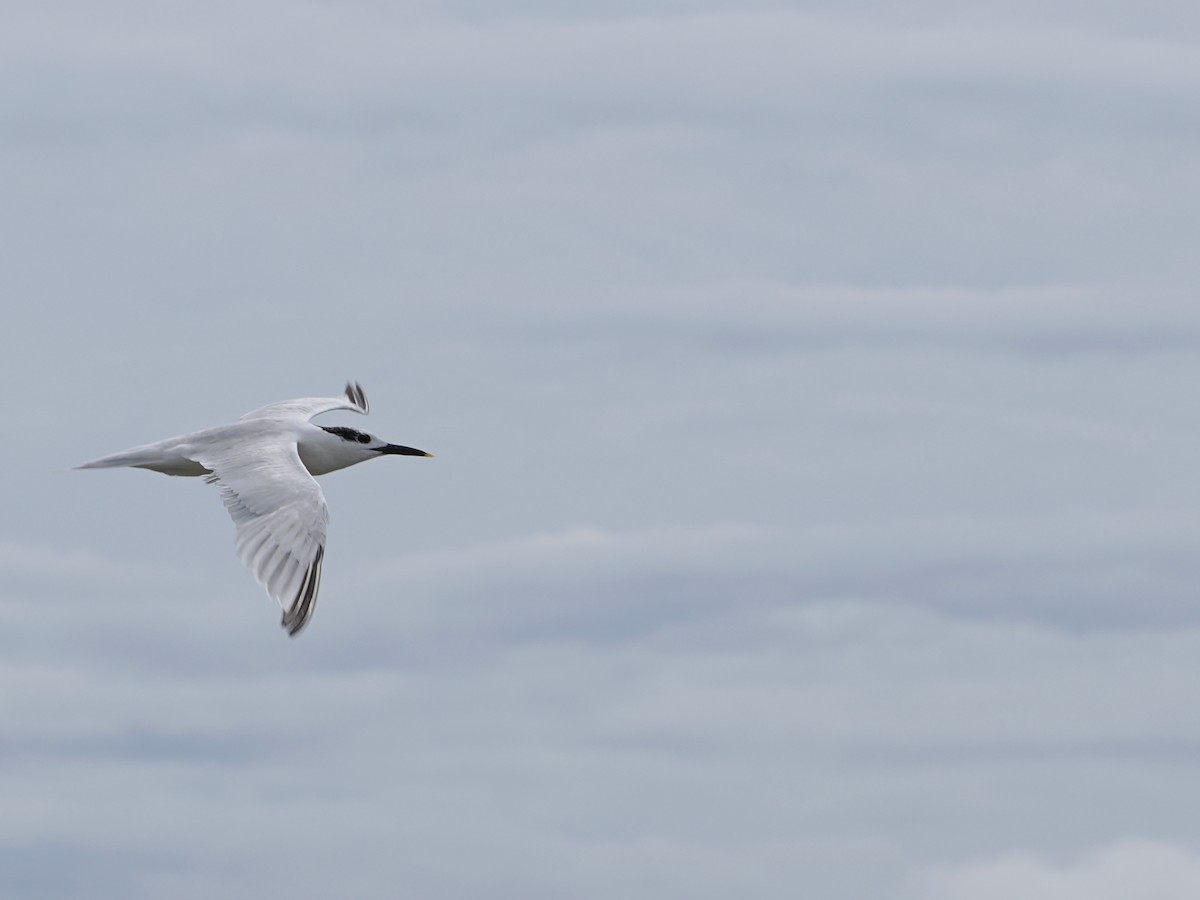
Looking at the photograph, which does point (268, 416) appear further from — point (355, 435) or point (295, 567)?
point (295, 567)

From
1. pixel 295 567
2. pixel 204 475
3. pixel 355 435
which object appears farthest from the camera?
pixel 355 435

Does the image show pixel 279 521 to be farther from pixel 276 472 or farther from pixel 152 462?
pixel 152 462

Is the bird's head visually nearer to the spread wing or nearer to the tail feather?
the tail feather

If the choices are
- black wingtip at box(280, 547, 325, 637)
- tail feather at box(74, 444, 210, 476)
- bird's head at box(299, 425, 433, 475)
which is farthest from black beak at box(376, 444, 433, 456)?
black wingtip at box(280, 547, 325, 637)

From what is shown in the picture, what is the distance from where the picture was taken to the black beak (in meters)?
34.4

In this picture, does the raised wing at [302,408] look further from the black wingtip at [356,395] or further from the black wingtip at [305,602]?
the black wingtip at [305,602]

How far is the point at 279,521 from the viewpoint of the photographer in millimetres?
28188

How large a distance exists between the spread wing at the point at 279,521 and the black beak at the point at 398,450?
13.2 ft

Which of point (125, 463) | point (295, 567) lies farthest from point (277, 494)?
point (125, 463)

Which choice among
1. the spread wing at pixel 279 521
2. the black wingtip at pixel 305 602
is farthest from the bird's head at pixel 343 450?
the black wingtip at pixel 305 602

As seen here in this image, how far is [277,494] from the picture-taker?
28781 mm

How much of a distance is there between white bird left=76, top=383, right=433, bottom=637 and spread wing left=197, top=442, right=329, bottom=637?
13 mm

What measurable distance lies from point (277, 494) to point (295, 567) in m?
1.59

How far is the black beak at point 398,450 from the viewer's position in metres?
34.4
